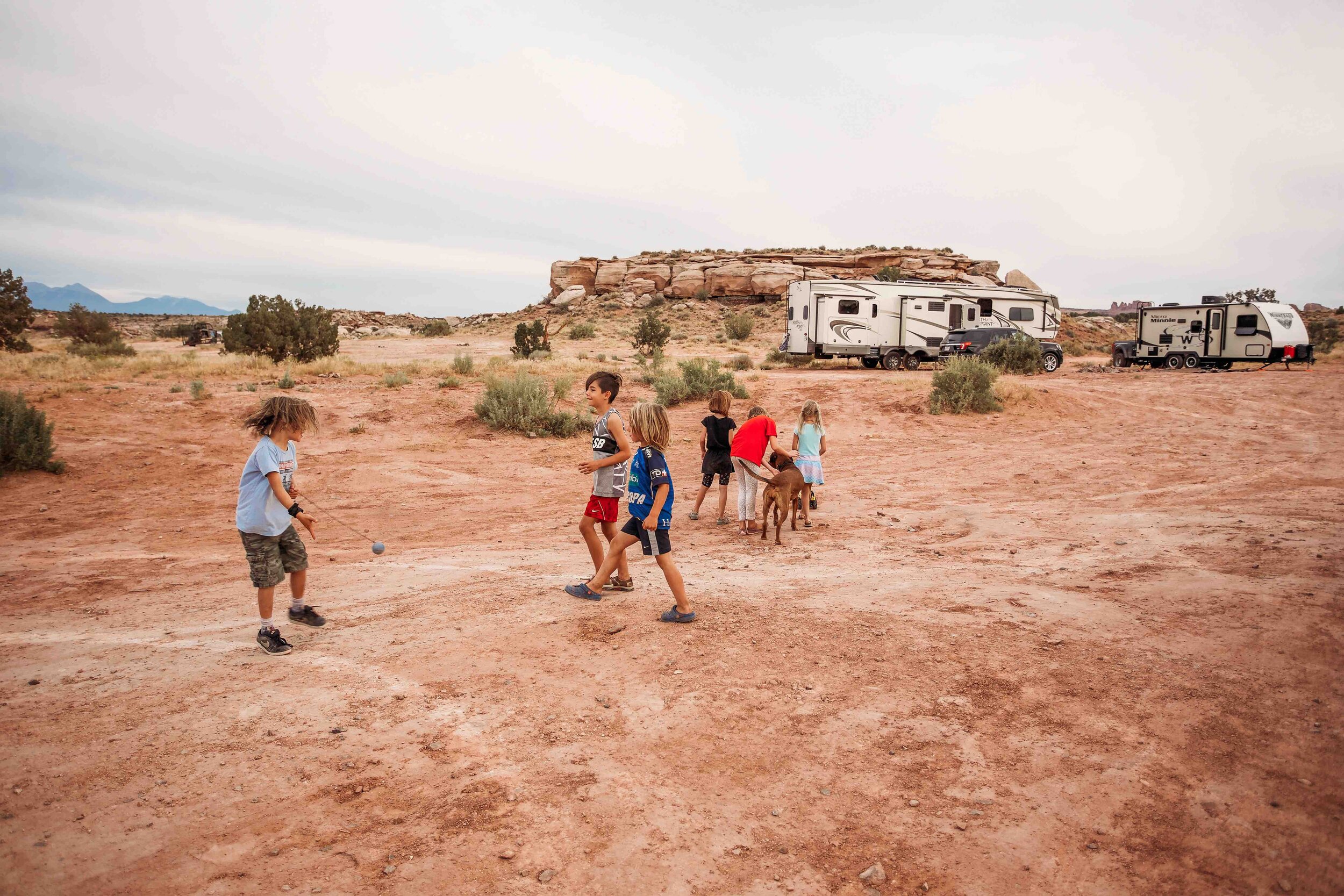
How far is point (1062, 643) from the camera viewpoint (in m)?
4.70

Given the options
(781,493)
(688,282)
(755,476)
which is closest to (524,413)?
(755,476)

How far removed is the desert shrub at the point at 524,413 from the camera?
14.4 m

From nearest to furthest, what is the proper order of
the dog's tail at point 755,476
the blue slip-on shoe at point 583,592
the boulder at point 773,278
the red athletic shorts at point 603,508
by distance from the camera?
the blue slip-on shoe at point 583,592 → the red athletic shorts at point 603,508 → the dog's tail at point 755,476 → the boulder at point 773,278

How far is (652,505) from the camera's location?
207 inches

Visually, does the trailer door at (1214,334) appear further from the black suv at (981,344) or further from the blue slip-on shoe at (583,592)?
the blue slip-on shoe at (583,592)

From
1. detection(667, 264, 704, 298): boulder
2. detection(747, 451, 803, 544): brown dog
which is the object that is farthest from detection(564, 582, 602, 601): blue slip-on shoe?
detection(667, 264, 704, 298): boulder

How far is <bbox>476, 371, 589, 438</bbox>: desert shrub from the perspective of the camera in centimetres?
1438

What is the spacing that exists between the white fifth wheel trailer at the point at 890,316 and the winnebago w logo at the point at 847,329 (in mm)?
18

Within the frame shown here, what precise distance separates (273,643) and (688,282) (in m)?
52.4

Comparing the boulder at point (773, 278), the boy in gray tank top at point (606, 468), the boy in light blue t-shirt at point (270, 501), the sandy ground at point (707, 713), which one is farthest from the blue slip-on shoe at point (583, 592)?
the boulder at point (773, 278)

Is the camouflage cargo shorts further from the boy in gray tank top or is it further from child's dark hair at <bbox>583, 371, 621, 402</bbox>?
child's dark hair at <bbox>583, 371, 621, 402</bbox>

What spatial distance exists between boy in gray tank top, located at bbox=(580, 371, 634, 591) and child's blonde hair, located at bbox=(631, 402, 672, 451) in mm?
146

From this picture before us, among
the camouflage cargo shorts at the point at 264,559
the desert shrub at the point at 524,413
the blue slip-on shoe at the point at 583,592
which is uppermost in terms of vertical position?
the desert shrub at the point at 524,413

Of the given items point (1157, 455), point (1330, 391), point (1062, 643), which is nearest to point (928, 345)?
point (1330, 391)
